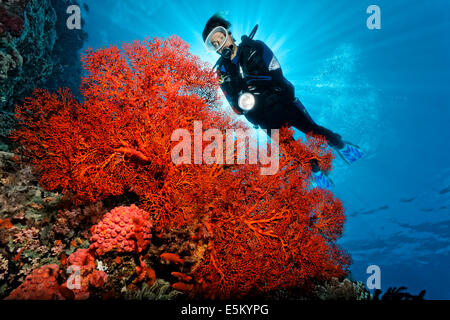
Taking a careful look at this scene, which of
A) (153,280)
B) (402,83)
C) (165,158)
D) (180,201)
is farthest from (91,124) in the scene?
(402,83)

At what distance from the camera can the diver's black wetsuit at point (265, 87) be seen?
6672 mm

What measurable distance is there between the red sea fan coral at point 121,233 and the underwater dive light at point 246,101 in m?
5.29

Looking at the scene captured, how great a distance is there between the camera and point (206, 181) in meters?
3.38

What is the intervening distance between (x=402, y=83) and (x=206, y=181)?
36.0 meters

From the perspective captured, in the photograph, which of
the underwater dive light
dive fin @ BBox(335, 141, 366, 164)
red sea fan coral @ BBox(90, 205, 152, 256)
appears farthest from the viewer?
the underwater dive light

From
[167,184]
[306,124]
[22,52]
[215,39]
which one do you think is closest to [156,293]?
[167,184]

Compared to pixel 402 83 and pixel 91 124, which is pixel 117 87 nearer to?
pixel 91 124

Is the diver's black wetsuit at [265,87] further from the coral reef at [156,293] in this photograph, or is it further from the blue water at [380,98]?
the blue water at [380,98]

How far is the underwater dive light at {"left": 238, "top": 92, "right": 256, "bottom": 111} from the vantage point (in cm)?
701

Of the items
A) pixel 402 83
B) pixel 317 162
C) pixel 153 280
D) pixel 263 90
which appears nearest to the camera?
pixel 153 280

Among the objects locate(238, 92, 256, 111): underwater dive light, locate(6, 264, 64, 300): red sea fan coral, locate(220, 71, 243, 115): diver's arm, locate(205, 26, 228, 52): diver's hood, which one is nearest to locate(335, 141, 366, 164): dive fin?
locate(238, 92, 256, 111): underwater dive light

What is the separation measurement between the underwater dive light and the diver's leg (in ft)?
4.91

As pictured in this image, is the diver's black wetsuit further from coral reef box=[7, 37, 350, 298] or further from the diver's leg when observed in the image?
coral reef box=[7, 37, 350, 298]
